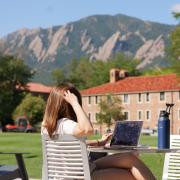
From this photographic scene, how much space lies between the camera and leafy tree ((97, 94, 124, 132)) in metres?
82.3

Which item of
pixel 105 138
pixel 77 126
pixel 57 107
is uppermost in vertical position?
pixel 57 107

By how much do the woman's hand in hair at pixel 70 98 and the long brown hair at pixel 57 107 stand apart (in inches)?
1.5

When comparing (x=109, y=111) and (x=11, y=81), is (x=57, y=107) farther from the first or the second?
(x=11, y=81)

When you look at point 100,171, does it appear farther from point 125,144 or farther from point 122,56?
point 122,56

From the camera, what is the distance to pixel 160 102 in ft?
272

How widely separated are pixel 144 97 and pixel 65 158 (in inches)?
3156

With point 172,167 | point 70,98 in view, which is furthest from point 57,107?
point 172,167

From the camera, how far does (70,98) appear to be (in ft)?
18.9

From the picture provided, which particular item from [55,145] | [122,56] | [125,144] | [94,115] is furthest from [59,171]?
[122,56]

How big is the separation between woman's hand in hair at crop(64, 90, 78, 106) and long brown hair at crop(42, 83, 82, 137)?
0.04 m

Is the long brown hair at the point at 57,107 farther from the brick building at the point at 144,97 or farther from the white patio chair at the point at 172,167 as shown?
the brick building at the point at 144,97

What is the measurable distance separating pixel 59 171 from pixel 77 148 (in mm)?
356

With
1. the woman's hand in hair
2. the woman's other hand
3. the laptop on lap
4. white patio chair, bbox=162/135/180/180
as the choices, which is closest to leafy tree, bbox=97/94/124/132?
white patio chair, bbox=162/135/180/180

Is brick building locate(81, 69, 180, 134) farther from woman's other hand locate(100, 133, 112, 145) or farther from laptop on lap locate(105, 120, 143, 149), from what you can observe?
laptop on lap locate(105, 120, 143, 149)
